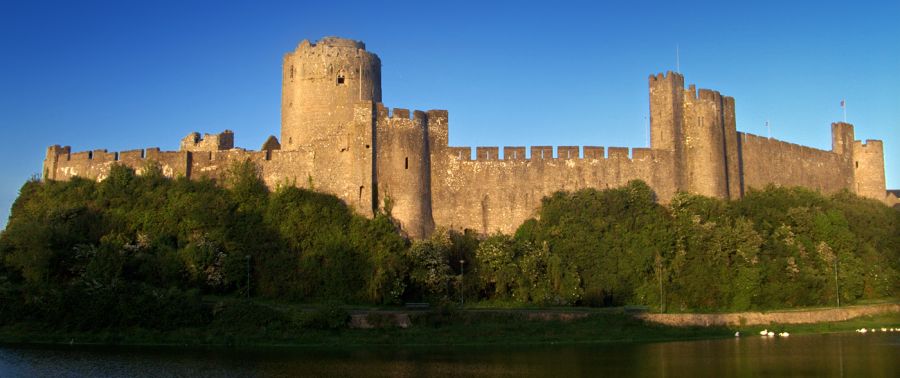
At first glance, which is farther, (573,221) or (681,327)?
(573,221)

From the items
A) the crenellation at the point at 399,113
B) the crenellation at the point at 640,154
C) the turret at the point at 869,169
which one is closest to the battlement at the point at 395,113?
the crenellation at the point at 399,113

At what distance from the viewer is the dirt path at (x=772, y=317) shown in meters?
25.9

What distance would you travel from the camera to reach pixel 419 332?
24672 mm

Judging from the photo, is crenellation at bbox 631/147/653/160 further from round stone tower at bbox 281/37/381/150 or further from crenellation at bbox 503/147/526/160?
round stone tower at bbox 281/37/381/150

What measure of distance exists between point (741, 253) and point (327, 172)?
41.7ft

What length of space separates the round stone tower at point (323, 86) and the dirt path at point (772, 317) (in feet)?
41.2

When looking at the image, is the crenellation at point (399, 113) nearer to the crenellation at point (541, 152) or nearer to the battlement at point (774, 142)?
the crenellation at point (541, 152)

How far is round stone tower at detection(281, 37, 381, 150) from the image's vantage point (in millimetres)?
32344

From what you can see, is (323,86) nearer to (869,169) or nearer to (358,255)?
(358,255)

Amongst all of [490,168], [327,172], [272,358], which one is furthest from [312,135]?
[272,358]

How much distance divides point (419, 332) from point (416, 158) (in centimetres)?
724

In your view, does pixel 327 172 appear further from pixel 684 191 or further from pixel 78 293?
pixel 684 191

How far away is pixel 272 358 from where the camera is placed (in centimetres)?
2205

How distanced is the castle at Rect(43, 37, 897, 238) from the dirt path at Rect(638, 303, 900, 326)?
5723mm
